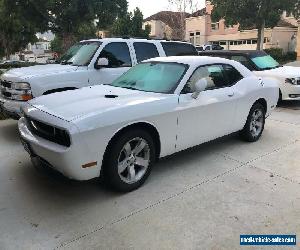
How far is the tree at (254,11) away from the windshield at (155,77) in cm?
2735

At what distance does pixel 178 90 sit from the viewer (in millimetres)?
4637

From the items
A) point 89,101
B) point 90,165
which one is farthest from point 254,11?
point 90,165

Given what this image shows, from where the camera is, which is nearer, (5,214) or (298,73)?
(5,214)

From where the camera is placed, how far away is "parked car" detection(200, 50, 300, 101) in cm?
930

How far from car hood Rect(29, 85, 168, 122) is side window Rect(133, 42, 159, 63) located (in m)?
2.90

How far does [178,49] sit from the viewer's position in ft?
27.9

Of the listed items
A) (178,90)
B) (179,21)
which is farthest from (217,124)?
(179,21)

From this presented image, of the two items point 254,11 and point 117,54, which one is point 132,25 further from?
point 117,54

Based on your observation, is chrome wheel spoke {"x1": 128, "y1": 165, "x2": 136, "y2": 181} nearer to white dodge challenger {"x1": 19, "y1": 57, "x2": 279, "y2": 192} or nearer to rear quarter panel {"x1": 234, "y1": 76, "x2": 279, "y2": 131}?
white dodge challenger {"x1": 19, "y1": 57, "x2": 279, "y2": 192}

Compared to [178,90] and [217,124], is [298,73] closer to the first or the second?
[217,124]

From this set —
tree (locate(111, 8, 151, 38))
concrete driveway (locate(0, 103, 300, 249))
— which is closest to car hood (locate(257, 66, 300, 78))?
concrete driveway (locate(0, 103, 300, 249))

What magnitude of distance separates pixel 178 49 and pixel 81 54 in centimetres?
253

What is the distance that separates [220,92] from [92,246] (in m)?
3.13

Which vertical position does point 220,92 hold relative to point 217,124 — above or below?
above
